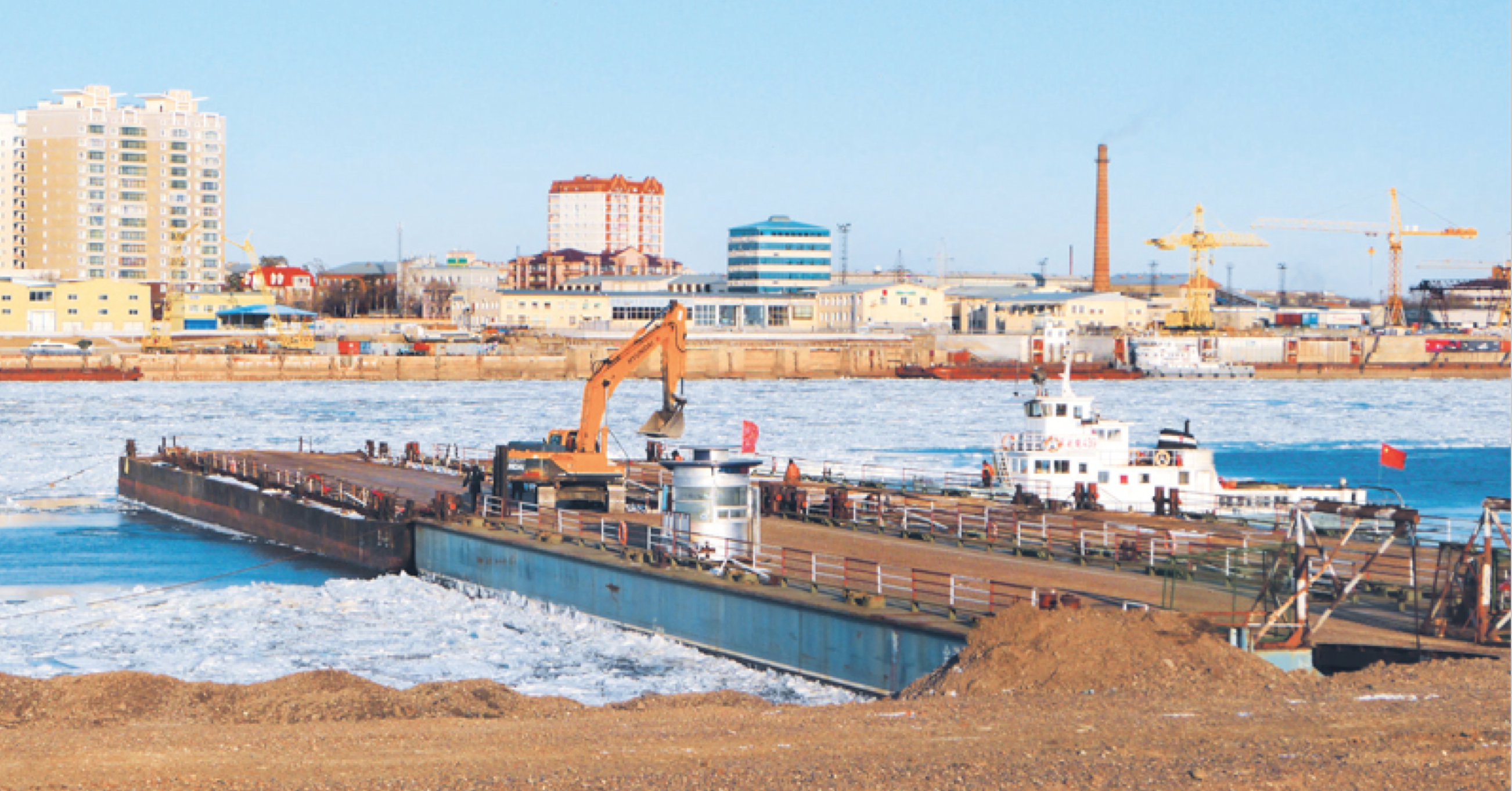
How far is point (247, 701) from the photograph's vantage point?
21.7 meters

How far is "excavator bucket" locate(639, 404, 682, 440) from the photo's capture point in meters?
38.0

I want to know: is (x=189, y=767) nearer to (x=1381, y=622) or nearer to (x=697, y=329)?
(x=1381, y=622)

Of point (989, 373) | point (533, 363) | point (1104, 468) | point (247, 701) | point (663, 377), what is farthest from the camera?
point (989, 373)

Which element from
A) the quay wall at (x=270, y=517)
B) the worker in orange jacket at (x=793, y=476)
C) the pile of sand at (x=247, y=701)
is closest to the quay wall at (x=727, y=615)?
the quay wall at (x=270, y=517)

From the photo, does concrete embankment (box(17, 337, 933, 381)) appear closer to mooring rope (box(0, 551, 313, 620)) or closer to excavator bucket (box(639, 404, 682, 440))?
mooring rope (box(0, 551, 313, 620))

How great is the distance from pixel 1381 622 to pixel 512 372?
14824 centimetres

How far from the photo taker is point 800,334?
190 m

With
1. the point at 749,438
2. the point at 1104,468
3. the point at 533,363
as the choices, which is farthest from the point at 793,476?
the point at 533,363

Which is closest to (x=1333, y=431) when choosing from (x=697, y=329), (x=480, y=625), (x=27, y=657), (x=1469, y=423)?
(x=1469, y=423)

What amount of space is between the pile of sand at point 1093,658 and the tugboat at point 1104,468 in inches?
841

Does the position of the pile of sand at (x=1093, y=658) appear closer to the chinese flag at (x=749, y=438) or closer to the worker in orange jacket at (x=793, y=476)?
the chinese flag at (x=749, y=438)

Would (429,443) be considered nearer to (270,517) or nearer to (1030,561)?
(270,517)

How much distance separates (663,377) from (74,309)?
553 ft

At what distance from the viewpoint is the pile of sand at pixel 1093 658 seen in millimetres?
20328
